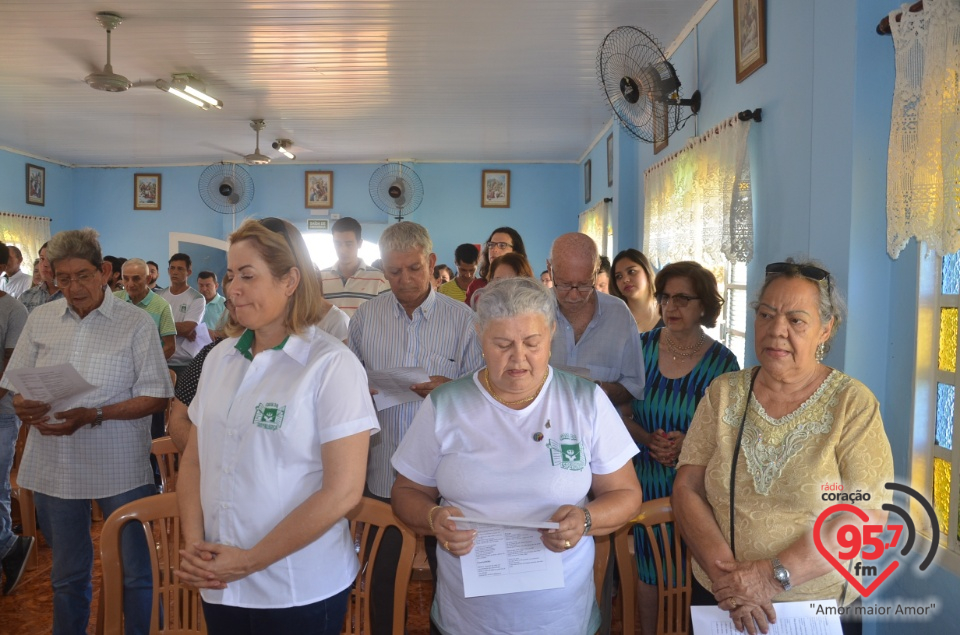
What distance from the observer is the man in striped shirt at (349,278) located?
382 centimetres

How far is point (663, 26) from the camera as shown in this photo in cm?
522

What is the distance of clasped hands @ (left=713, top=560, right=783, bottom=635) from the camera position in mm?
1679

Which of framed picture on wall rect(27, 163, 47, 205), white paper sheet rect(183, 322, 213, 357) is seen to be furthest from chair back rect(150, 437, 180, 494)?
framed picture on wall rect(27, 163, 47, 205)

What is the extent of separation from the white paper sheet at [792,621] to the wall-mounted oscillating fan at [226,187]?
439 inches

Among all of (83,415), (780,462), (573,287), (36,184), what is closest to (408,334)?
(573,287)

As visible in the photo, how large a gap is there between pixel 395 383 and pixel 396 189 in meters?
8.85

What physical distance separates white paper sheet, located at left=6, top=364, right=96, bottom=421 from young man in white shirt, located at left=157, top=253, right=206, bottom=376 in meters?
3.20

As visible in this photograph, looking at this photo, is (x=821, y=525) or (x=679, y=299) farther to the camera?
(x=679, y=299)

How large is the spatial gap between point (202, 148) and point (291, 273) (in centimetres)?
1009

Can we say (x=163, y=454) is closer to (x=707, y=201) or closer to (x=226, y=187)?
(x=707, y=201)

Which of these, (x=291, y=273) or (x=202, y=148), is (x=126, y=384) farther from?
(x=202, y=148)

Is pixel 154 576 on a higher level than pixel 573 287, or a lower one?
lower

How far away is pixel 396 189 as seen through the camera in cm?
1113

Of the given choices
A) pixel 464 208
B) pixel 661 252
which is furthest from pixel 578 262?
pixel 464 208
